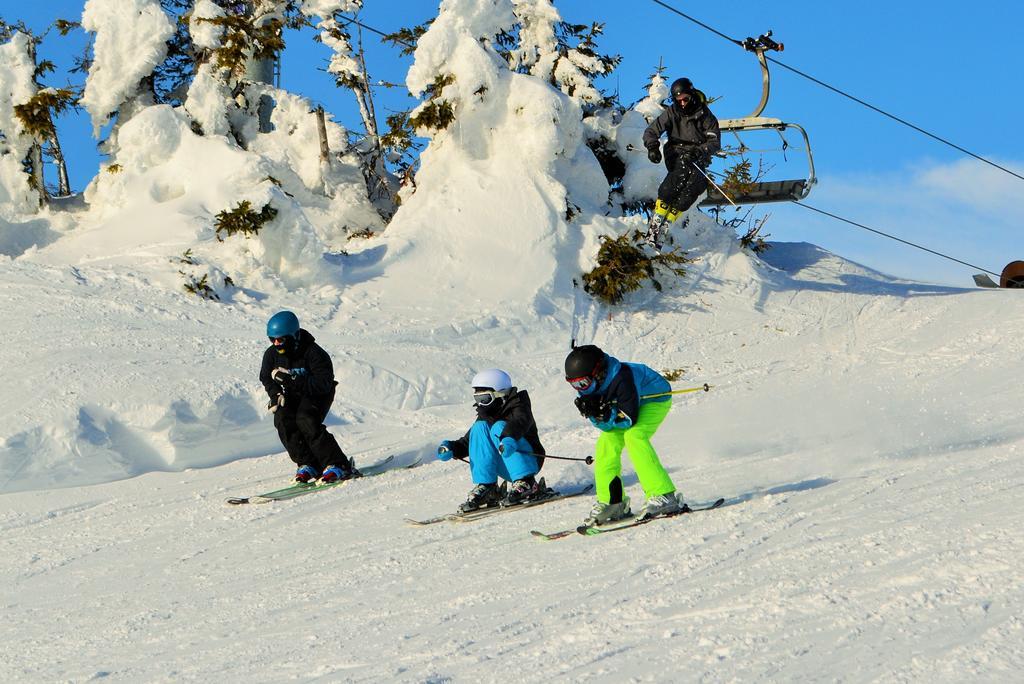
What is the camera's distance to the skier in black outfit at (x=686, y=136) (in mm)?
12734

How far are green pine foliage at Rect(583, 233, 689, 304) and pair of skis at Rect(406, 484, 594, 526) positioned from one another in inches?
378

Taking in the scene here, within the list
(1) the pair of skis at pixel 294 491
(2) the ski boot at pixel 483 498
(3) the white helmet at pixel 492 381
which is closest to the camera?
(2) the ski boot at pixel 483 498

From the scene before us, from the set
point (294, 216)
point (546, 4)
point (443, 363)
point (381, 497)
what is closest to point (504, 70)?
point (546, 4)

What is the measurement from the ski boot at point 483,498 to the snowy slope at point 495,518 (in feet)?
1.16

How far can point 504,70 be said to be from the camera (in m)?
18.7

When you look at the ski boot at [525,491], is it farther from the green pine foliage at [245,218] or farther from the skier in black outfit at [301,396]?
the green pine foliage at [245,218]


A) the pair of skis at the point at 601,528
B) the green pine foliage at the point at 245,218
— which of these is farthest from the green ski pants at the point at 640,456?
the green pine foliage at the point at 245,218

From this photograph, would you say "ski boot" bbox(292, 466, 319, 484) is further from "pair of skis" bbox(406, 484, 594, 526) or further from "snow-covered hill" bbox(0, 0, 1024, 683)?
"pair of skis" bbox(406, 484, 594, 526)

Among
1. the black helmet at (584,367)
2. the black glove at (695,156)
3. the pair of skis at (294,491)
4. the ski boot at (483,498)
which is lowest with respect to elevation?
the ski boot at (483,498)

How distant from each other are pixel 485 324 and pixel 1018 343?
6889mm

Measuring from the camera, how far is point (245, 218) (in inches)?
608

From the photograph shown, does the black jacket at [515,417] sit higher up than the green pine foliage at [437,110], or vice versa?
the green pine foliage at [437,110]

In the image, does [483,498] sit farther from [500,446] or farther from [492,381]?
[492,381]

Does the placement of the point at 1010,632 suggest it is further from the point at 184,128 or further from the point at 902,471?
the point at 184,128
